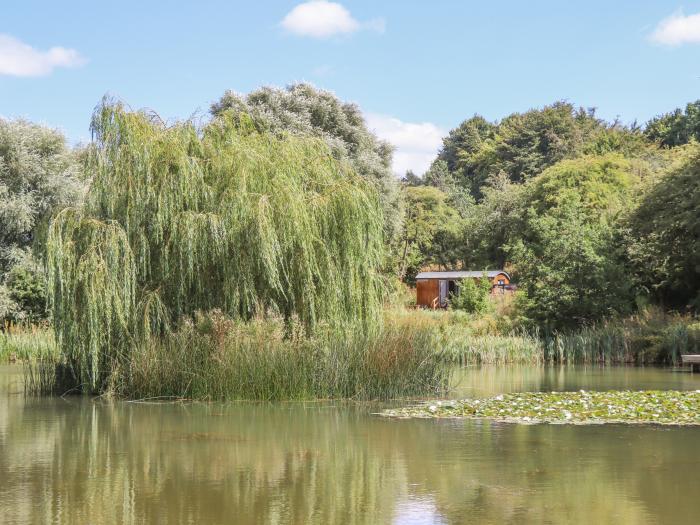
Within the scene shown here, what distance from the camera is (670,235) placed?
29.2 m

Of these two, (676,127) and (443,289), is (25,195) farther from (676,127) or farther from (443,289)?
(676,127)

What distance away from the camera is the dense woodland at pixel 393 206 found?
1470 centimetres

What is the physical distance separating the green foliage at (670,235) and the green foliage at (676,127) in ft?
69.4

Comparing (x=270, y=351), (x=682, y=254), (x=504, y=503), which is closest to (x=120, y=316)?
(x=270, y=351)

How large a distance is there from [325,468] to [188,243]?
6.06 metres

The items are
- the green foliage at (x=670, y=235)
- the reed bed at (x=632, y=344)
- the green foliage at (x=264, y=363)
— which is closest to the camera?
the green foliage at (x=264, y=363)

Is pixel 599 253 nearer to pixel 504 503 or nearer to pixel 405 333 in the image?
pixel 405 333

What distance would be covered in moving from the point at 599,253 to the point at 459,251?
1914 centimetres

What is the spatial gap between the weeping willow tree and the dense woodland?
42 millimetres

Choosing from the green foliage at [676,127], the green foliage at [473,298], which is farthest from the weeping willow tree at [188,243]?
the green foliage at [676,127]

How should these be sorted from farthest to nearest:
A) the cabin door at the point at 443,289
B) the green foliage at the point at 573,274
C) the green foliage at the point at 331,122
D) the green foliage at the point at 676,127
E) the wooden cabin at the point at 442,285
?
1. the green foliage at the point at 676,127
2. the cabin door at the point at 443,289
3. the wooden cabin at the point at 442,285
4. the green foliage at the point at 331,122
5. the green foliage at the point at 573,274

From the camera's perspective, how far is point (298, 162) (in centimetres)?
1589

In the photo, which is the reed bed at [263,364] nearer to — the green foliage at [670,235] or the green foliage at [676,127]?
the green foliage at [670,235]

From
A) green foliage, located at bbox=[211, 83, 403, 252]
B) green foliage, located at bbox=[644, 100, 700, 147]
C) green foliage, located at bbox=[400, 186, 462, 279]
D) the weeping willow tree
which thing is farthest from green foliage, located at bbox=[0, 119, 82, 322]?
green foliage, located at bbox=[644, 100, 700, 147]
